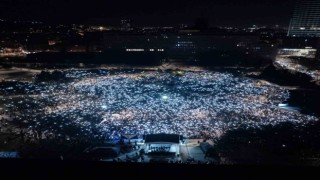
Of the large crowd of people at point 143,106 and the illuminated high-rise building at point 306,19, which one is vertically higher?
the illuminated high-rise building at point 306,19

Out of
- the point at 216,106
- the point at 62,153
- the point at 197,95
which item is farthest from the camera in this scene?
the point at 197,95

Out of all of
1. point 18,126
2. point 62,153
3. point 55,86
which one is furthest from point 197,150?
point 55,86

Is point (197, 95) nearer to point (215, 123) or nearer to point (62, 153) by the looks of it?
point (215, 123)

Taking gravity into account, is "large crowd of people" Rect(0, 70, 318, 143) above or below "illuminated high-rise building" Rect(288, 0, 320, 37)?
below

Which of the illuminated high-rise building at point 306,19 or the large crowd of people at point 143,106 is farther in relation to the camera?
the illuminated high-rise building at point 306,19

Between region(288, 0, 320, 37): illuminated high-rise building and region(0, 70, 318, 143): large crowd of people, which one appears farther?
region(288, 0, 320, 37): illuminated high-rise building
